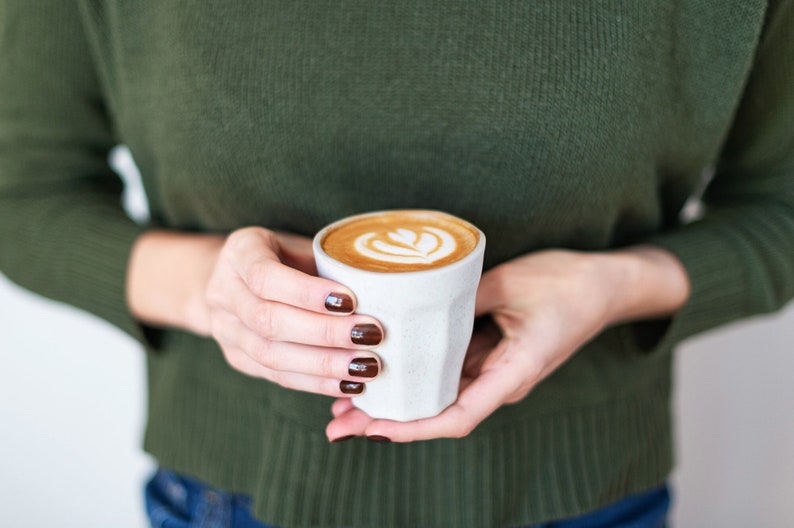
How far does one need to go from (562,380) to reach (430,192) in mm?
255

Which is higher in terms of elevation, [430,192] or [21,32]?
[21,32]

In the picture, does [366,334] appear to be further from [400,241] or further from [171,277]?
[171,277]

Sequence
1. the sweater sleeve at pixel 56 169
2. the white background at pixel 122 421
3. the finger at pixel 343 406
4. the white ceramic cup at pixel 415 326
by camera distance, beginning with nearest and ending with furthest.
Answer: the white ceramic cup at pixel 415 326 < the finger at pixel 343 406 < the sweater sleeve at pixel 56 169 < the white background at pixel 122 421

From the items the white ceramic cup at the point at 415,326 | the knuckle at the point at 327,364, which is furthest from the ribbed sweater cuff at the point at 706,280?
the knuckle at the point at 327,364

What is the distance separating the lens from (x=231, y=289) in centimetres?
54

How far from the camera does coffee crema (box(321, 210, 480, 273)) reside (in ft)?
1.65

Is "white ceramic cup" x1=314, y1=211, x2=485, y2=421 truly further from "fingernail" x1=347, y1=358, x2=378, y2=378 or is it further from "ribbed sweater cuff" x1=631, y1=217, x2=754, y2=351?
"ribbed sweater cuff" x1=631, y1=217, x2=754, y2=351

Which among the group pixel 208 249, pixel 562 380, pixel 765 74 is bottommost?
pixel 562 380

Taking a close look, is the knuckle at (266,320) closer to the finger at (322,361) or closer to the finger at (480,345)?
the finger at (322,361)

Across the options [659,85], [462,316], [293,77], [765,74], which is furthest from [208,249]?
[765,74]

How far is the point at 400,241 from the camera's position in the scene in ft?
1.75

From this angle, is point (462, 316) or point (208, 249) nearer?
point (462, 316)

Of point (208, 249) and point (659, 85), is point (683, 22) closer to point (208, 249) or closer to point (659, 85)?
point (659, 85)

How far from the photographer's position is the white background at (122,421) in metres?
1.29
